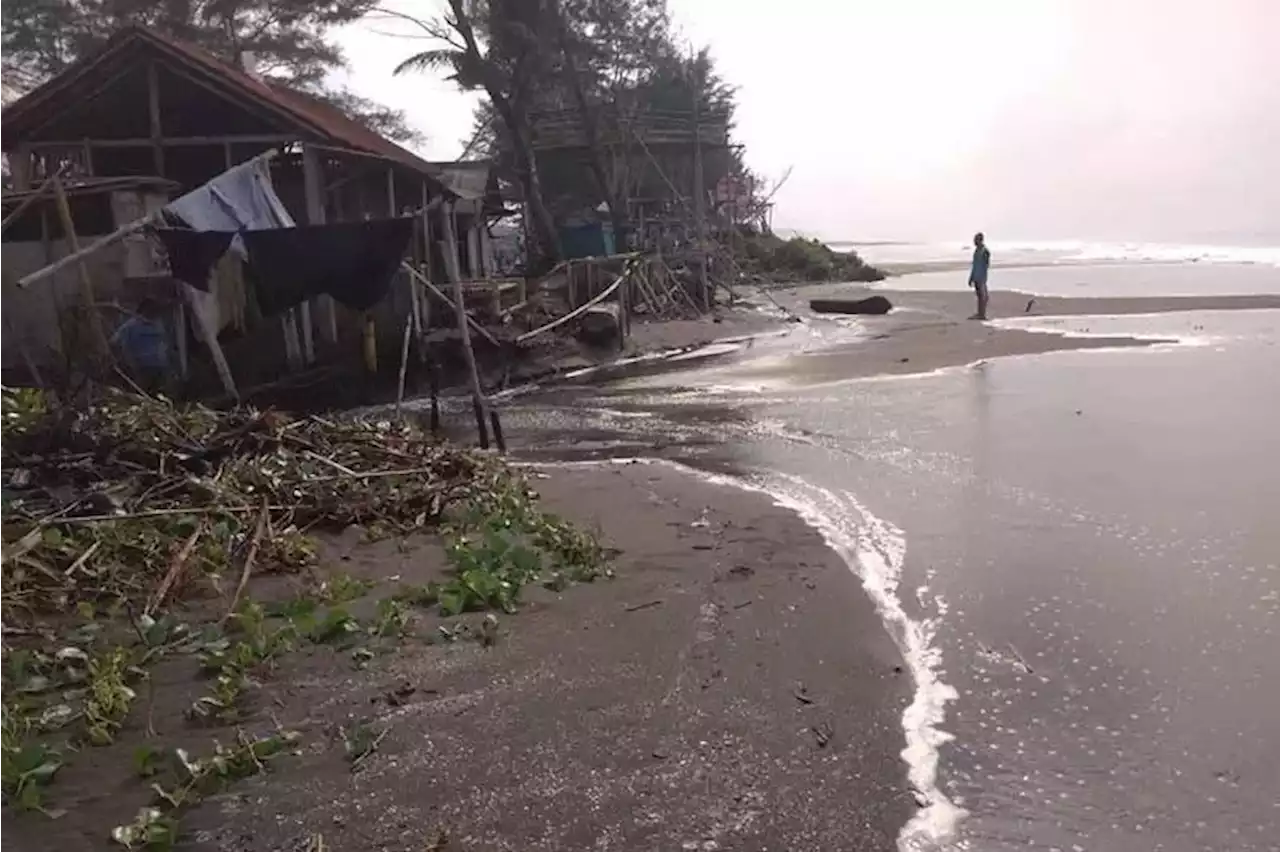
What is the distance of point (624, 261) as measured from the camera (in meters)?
25.6

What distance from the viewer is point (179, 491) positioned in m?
8.08

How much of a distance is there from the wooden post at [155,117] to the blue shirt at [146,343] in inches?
178

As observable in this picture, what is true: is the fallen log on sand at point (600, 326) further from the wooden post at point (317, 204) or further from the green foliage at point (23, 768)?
the green foliage at point (23, 768)

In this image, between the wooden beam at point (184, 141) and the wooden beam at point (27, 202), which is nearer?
the wooden beam at point (27, 202)

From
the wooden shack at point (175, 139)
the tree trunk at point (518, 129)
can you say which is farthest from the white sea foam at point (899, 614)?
the tree trunk at point (518, 129)

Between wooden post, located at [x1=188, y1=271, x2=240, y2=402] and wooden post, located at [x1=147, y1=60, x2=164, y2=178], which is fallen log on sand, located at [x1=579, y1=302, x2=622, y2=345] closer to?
wooden post, located at [x1=147, y1=60, x2=164, y2=178]

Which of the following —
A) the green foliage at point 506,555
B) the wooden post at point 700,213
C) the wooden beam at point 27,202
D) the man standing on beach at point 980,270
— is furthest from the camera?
the wooden post at point 700,213

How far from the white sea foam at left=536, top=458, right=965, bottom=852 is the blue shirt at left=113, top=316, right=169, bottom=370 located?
6.32 metres

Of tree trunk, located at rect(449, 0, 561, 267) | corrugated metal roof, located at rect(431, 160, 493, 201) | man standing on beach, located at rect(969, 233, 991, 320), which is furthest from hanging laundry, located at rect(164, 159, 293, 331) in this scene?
tree trunk, located at rect(449, 0, 561, 267)

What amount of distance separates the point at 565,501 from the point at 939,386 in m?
8.58

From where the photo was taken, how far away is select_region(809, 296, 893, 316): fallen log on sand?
3042 centimetres

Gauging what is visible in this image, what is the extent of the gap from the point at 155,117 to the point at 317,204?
2.73 m

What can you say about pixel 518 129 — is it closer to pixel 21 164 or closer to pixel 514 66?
pixel 514 66

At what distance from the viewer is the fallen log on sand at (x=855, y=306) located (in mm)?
30422
